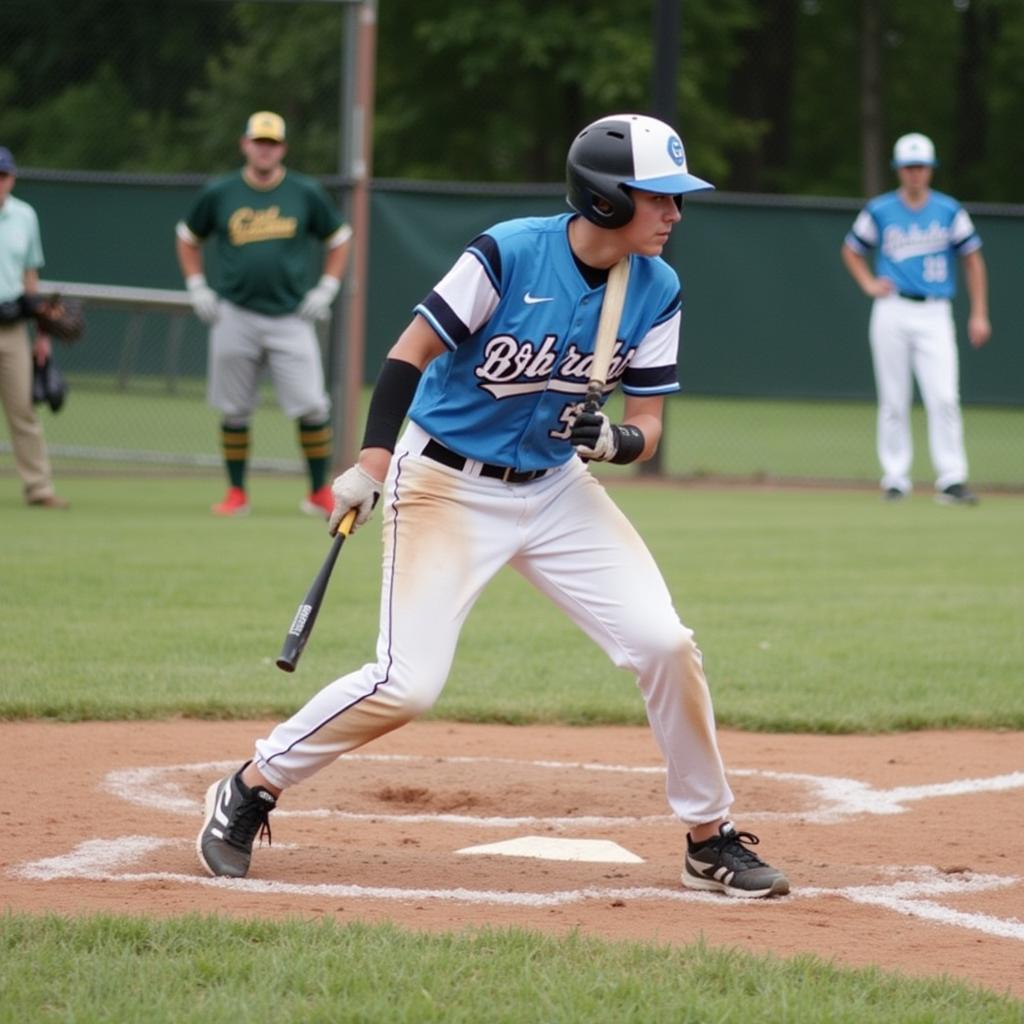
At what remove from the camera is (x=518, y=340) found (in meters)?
4.46

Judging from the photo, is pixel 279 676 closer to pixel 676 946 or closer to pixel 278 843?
pixel 278 843

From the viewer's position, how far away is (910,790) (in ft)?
18.7

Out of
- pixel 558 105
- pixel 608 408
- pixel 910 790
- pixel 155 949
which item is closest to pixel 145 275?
pixel 608 408

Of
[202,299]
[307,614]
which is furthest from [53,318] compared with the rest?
[307,614]

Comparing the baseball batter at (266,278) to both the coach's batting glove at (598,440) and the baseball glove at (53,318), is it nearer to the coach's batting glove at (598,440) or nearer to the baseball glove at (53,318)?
the baseball glove at (53,318)

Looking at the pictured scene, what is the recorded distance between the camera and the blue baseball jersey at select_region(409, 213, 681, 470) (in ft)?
14.4

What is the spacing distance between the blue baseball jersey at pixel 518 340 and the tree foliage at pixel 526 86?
44.4 ft

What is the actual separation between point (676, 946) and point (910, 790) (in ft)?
7.06

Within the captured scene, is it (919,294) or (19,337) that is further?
(919,294)

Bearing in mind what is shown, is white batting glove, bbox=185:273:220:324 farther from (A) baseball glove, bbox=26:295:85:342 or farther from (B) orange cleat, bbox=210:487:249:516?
(B) orange cleat, bbox=210:487:249:516

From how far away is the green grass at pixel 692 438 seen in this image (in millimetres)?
16531

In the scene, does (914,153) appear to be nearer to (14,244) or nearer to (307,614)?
(14,244)

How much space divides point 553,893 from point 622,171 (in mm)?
1720

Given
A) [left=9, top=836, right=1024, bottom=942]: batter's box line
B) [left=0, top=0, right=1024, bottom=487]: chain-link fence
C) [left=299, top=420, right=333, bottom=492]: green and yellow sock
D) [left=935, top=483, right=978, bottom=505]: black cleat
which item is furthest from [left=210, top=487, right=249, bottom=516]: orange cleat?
[left=9, top=836, right=1024, bottom=942]: batter's box line
